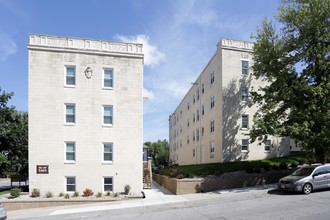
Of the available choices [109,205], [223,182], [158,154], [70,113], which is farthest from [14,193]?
[158,154]

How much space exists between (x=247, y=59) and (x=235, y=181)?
13.5 m

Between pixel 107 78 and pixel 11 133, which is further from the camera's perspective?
pixel 11 133

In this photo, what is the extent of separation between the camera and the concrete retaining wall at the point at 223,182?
60.6 feet

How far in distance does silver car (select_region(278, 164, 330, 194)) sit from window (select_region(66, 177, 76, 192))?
13.9m

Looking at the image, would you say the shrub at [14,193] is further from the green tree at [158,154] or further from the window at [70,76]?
the green tree at [158,154]

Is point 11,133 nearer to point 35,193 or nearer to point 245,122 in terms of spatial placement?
point 35,193

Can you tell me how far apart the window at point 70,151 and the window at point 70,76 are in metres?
4.47

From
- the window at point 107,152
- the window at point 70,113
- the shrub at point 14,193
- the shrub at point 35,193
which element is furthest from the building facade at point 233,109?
the shrub at point 14,193

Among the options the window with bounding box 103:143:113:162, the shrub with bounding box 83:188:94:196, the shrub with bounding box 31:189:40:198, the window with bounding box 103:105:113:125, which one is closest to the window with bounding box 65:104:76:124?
the window with bounding box 103:105:113:125

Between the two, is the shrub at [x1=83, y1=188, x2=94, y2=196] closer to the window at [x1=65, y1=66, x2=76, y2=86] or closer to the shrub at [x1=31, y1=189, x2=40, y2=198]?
the shrub at [x1=31, y1=189, x2=40, y2=198]

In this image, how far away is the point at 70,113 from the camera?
2084 cm

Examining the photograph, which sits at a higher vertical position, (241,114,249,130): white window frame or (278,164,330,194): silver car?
(241,114,249,130): white window frame

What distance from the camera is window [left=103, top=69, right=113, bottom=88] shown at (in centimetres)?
2141

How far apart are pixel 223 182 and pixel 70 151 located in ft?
36.7
